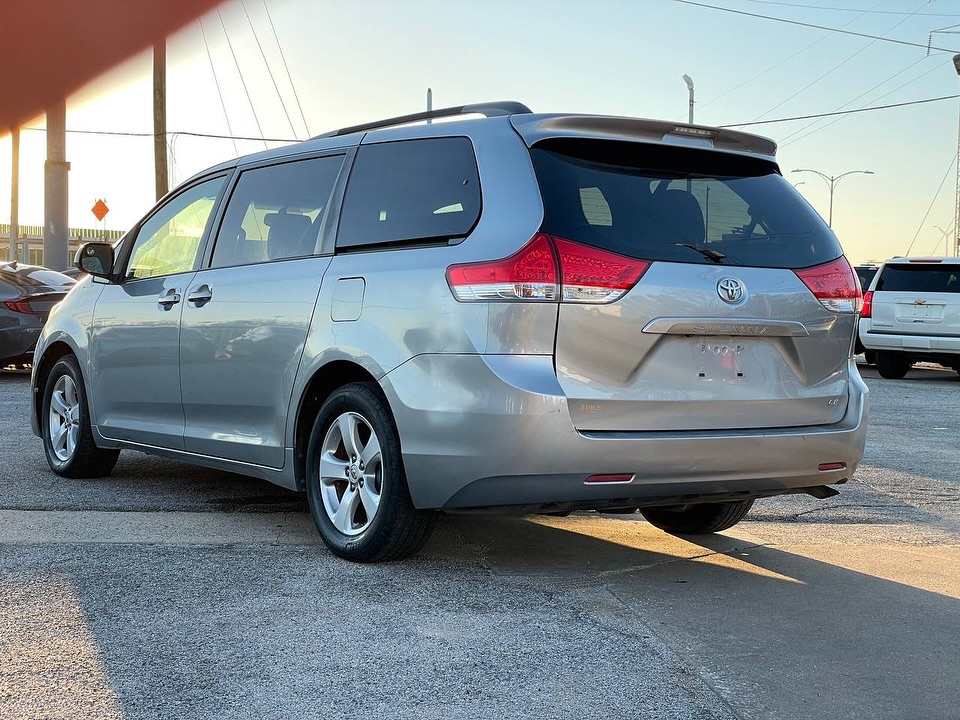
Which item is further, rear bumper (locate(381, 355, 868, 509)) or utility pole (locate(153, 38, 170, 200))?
utility pole (locate(153, 38, 170, 200))

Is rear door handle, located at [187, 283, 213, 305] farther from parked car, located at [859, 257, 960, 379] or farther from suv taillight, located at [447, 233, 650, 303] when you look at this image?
parked car, located at [859, 257, 960, 379]

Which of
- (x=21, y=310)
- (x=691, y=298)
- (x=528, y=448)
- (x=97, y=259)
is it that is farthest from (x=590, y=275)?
(x=21, y=310)

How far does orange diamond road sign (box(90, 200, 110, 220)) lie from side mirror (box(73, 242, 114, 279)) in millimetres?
27244

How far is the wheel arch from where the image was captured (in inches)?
201

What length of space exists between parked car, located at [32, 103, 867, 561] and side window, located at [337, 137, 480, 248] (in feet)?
0.04

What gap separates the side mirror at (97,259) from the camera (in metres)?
6.86

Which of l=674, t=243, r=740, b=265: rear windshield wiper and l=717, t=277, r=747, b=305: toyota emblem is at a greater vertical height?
l=674, t=243, r=740, b=265: rear windshield wiper

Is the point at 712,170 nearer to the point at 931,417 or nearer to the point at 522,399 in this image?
the point at 522,399

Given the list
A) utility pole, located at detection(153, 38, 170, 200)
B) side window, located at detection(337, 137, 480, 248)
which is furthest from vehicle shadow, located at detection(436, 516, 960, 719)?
utility pole, located at detection(153, 38, 170, 200)

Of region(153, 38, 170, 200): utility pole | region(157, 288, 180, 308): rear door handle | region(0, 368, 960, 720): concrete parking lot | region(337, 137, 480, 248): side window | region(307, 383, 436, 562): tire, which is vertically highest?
region(153, 38, 170, 200): utility pole

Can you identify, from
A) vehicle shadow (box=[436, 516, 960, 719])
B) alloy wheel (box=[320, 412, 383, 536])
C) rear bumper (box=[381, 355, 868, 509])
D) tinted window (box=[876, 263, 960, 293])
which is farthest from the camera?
tinted window (box=[876, 263, 960, 293])

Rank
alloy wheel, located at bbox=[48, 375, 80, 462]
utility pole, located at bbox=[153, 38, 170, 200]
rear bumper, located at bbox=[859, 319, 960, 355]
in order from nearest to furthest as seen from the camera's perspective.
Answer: alloy wheel, located at bbox=[48, 375, 80, 462], rear bumper, located at bbox=[859, 319, 960, 355], utility pole, located at bbox=[153, 38, 170, 200]

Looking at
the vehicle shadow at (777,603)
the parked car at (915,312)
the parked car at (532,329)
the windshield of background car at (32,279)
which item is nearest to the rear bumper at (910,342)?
the parked car at (915,312)

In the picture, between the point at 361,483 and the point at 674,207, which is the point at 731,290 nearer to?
the point at 674,207
